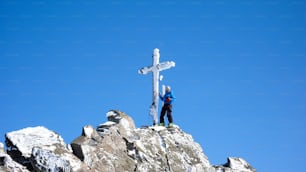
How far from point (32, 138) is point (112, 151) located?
3.16 metres

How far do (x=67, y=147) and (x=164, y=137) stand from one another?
18.7 ft

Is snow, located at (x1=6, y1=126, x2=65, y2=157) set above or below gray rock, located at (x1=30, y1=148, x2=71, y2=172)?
above

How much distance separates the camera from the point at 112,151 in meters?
19.8

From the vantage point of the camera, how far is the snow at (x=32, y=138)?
18.2m

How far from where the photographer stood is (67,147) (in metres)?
18.7

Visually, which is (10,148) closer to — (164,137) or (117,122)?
(117,122)

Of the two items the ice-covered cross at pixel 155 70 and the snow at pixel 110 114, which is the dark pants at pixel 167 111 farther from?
the snow at pixel 110 114

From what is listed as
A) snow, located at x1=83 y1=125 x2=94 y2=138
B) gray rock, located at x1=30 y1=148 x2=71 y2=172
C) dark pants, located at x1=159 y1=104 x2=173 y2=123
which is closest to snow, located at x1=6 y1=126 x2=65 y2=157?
gray rock, located at x1=30 y1=148 x2=71 y2=172

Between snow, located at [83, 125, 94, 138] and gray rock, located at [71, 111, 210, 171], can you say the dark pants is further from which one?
snow, located at [83, 125, 94, 138]

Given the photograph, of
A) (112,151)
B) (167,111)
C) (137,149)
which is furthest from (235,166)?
(112,151)

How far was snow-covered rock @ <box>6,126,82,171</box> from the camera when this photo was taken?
17.7m

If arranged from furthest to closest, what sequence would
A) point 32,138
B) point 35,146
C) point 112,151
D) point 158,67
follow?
point 158,67
point 112,151
point 32,138
point 35,146

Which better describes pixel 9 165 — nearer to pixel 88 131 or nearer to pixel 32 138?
pixel 32 138

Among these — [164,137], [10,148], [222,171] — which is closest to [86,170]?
[10,148]
